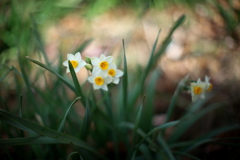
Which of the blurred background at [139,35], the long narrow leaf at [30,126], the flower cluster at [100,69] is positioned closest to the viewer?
the long narrow leaf at [30,126]

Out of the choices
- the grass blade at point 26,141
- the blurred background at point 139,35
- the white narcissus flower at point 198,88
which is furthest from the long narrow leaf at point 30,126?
the blurred background at point 139,35

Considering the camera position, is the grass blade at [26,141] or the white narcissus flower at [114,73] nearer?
the grass blade at [26,141]

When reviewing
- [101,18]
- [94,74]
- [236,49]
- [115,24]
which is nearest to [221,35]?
[236,49]

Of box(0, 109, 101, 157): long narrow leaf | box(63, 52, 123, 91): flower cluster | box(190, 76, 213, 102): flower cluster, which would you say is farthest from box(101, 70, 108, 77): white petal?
box(190, 76, 213, 102): flower cluster

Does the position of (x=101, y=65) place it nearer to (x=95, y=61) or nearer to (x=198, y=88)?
(x=95, y=61)

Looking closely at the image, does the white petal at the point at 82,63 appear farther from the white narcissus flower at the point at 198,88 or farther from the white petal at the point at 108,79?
the white narcissus flower at the point at 198,88

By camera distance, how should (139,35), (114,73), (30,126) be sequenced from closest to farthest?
(30,126)
(114,73)
(139,35)

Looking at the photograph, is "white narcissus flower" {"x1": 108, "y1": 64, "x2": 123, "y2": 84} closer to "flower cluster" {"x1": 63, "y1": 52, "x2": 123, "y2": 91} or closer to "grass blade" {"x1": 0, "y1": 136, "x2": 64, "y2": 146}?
"flower cluster" {"x1": 63, "y1": 52, "x2": 123, "y2": 91}

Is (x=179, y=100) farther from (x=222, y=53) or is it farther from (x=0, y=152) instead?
(x=0, y=152)

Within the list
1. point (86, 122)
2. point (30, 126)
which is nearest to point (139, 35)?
point (86, 122)
